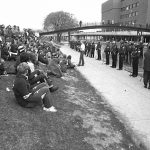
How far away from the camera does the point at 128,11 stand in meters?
94.1

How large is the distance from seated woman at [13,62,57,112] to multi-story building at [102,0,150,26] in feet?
216

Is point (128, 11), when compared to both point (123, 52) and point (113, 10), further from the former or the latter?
point (123, 52)

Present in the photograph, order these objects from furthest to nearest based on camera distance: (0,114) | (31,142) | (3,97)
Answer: (3,97)
(0,114)
(31,142)

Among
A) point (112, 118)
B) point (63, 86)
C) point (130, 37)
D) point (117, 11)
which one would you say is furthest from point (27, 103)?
point (117, 11)

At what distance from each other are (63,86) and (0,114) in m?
4.87

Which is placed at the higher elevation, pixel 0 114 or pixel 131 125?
pixel 0 114

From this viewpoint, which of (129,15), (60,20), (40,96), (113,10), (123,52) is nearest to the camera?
(40,96)

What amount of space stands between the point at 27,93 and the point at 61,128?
3.94 feet

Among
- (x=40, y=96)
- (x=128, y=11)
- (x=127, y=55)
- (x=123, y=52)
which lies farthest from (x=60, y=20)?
(x=40, y=96)

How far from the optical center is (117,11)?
104 m

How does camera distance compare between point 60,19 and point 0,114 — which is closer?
point 0,114

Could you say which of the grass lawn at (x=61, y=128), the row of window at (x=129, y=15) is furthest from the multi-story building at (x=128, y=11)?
the grass lawn at (x=61, y=128)

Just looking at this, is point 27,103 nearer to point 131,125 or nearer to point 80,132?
point 80,132

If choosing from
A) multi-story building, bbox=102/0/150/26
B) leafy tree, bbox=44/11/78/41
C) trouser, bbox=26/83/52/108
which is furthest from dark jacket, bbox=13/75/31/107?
leafy tree, bbox=44/11/78/41
